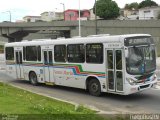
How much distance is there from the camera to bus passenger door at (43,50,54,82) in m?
17.9

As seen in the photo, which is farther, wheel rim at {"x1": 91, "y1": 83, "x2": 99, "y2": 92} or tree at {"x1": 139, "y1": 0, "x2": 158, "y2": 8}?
tree at {"x1": 139, "y1": 0, "x2": 158, "y2": 8}

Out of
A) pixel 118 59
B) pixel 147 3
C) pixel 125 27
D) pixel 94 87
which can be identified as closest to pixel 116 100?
pixel 94 87

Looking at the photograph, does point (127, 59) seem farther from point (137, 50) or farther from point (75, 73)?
point (75, 73)

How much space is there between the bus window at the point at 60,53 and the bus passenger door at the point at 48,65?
469 millimetres

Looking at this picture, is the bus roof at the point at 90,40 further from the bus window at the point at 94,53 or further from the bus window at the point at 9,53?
the bus window at the point at 9,53

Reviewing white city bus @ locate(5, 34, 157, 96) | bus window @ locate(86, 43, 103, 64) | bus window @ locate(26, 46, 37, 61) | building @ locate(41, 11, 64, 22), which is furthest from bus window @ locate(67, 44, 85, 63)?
building @ locate(41, 11, 64, 22)

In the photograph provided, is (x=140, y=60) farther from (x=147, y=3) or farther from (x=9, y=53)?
(x=147, y=3)

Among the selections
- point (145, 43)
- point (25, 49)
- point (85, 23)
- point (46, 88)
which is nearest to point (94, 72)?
point (145, 43)

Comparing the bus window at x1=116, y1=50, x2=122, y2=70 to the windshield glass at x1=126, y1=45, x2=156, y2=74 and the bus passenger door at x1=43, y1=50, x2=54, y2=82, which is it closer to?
the windshield glass at x1=126, y1=45, x2=156, y2=74

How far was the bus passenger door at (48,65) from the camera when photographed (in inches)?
705

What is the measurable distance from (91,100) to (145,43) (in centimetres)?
317

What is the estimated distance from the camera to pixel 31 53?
64.7ft

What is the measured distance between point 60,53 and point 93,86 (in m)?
2.91

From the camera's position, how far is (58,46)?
56.8 ft
